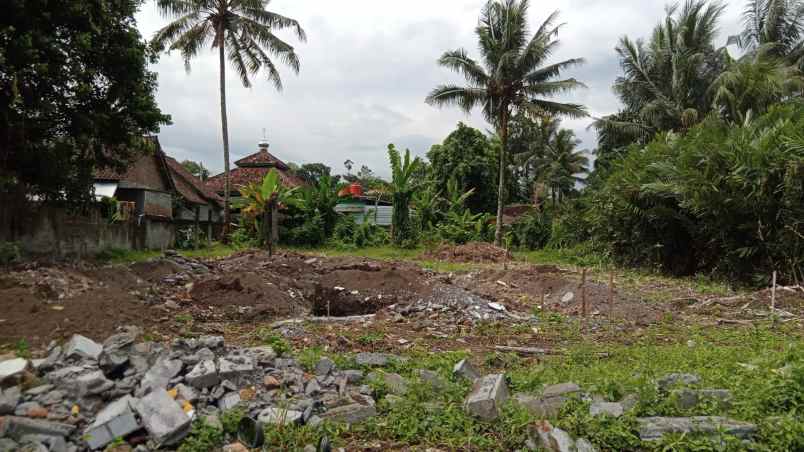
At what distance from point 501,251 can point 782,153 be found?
10100 mm

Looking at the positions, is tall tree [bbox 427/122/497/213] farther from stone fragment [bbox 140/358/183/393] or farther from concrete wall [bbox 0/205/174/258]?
stone fragment [bbox 140/358/183/393]

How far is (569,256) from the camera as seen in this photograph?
62.2 ft

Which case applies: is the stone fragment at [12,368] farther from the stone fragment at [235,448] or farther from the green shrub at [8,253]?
the green shrub at [8,253]

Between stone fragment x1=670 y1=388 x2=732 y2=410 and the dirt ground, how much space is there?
2863 millimetres

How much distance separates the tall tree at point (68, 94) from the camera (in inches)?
380

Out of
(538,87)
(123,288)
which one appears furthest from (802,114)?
(123,288)

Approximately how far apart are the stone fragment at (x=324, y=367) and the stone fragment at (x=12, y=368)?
2151 millimetres

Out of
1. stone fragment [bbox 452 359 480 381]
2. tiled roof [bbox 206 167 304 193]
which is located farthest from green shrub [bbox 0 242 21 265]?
tiled roof [bbox 206 167 304 193]

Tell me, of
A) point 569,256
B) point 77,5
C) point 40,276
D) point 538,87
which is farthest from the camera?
point 538,87

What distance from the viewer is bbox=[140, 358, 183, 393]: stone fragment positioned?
12.7 feet

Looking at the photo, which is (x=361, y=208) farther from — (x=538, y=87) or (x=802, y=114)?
(x=802, y=114)

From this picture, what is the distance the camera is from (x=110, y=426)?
11.0ft

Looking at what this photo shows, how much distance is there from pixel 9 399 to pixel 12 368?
0.39 meters

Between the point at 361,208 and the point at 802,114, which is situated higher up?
the point at 802,114
